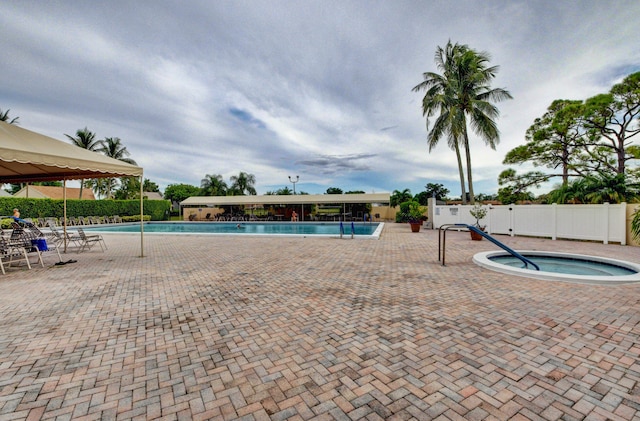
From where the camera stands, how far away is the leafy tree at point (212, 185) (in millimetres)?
39375

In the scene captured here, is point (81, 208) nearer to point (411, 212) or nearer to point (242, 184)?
point (242, 184)

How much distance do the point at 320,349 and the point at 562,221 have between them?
14.1m

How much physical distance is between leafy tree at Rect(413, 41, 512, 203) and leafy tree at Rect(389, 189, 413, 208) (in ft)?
32.7

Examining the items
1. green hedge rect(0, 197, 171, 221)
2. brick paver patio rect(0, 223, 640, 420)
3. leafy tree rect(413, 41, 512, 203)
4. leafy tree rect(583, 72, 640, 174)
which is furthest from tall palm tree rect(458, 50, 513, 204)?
green hedge rect(0, 197, 171, 221)

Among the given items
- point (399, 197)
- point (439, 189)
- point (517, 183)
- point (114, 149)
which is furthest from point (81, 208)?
point (439, 189)

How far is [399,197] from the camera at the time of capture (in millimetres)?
29125

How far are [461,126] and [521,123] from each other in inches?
229

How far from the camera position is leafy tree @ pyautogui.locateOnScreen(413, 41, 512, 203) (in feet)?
58.9

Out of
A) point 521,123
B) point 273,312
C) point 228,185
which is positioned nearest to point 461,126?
point 521,123

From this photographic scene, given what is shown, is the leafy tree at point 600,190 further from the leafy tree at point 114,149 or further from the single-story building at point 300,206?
the leafy tree at point 114,149

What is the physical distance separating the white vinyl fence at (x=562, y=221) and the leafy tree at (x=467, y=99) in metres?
3.36

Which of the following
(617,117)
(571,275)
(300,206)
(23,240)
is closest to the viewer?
(571,275)

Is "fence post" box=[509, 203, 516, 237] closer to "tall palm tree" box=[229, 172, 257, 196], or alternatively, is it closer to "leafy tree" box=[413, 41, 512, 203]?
"leafy tree" box=[413, 41, 512, 203]

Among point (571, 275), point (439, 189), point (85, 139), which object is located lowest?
point (571, 275)
